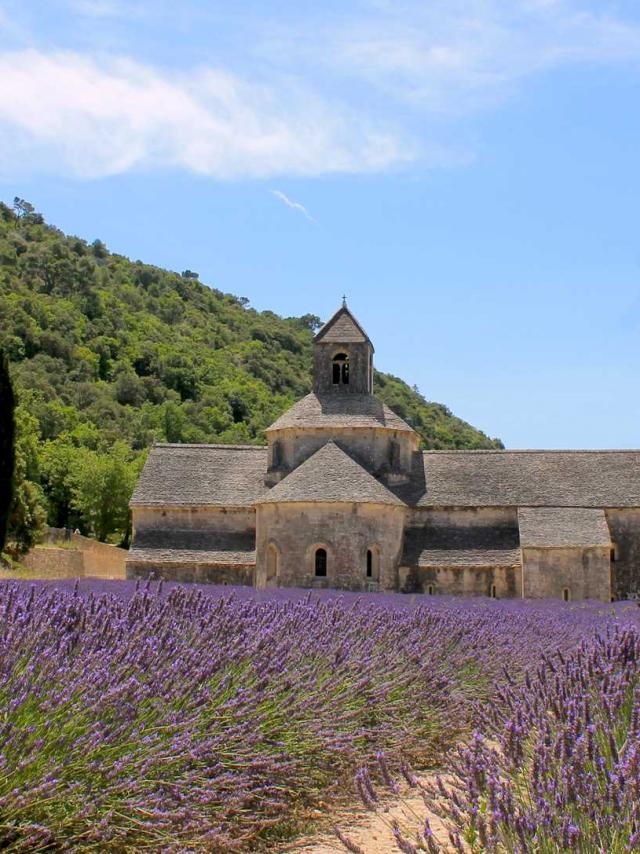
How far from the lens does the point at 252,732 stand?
6719 mm

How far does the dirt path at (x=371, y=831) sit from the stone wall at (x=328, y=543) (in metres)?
26.4

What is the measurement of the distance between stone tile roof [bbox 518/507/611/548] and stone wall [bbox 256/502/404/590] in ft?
15.7

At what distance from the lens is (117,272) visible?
390 ft

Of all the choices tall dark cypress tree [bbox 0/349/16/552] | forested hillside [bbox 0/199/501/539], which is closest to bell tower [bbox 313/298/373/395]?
tall dark cypress tree [bbox 0/349/16/552]

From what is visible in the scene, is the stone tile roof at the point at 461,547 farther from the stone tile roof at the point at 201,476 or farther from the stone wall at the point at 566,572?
the stone tile roof at the point at 201,476

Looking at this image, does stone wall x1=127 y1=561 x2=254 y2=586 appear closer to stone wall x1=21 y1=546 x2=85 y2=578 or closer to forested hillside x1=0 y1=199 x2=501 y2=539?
stone wall x1=21 y1=546 x2=85 y2=578

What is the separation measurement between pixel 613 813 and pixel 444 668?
5665 millimetres

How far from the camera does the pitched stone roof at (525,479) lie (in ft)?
125

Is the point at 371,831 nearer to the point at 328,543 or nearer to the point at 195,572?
the point at 328,543

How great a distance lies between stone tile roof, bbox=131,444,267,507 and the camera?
39.5 metres

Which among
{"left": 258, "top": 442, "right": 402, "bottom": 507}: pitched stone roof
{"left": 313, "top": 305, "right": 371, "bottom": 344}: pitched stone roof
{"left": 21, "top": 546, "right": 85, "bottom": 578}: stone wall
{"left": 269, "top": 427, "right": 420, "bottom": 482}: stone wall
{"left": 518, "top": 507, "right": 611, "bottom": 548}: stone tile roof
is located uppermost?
{"left": 313, "top": 305, "right": 371, "bottom": 344}: pitched stone roof

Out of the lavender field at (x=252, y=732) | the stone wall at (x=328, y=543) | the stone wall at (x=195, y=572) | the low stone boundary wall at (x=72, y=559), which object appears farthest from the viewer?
the low stone boundary wall at (x=72, y=559)

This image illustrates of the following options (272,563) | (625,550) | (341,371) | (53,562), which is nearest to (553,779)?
(272,563)

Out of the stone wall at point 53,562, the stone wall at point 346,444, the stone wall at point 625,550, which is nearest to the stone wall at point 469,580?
the stone wall at point 625,550
